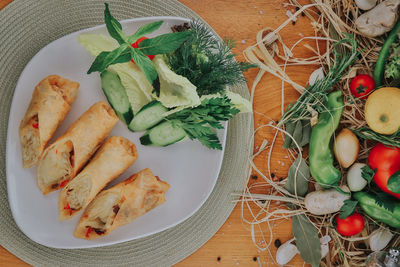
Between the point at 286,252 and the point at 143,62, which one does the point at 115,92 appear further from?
the point at 286,252

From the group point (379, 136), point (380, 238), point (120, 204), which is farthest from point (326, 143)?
point (120, 204)

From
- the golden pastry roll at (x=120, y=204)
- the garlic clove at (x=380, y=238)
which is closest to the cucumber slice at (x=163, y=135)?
the golden pastry roll at (x=120, y=204)

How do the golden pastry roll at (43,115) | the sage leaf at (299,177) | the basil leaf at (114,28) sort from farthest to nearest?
the sage leaf at (299,177) < the golden pastry roll at (43,115) < the basil leaf at (114,28)

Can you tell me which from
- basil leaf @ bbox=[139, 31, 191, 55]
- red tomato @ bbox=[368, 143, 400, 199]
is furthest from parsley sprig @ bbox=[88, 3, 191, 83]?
red tomato @ bbox=[368, 143, 400, 199]

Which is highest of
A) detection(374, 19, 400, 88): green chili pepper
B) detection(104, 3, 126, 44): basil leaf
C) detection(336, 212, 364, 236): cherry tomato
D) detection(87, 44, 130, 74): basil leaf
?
detection(104, 3, 126, 44): basil leaf

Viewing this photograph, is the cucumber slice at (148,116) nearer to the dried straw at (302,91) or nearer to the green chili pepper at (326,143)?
the dried straw at (302,91)

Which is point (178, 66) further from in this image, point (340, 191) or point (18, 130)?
point (340, 191)

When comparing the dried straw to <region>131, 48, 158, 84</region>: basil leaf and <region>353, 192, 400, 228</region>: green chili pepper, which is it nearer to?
<region>353, 192, 400, 228</region>: green chili pepper
